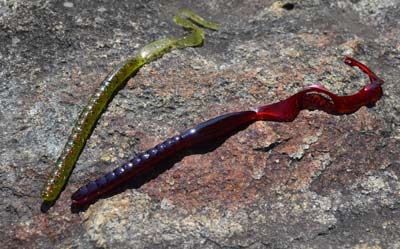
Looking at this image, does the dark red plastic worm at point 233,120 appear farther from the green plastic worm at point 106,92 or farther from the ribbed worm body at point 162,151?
the green plastic worm at point 106,92

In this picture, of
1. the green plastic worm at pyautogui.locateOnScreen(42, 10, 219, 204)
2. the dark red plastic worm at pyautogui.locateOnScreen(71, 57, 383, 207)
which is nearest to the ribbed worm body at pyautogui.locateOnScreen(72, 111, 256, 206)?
the dark red plastic worm at pyautogui.locateOnScreen(71, 57, 383, 207)

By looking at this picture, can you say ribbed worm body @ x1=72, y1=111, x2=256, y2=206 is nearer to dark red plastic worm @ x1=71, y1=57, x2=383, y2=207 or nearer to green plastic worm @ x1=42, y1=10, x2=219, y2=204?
dark red plastic worm @ x1=71, y1=57, x2=383, y2=207

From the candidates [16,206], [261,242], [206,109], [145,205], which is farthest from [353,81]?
[16,206]

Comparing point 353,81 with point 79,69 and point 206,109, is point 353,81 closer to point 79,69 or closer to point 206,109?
point 206,109

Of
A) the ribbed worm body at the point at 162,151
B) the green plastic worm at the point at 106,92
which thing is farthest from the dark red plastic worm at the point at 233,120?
the green plastic worm at the point at 106,92

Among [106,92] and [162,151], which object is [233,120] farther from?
[106,92]

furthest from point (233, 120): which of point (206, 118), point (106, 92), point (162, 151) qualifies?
point (106, 92)
